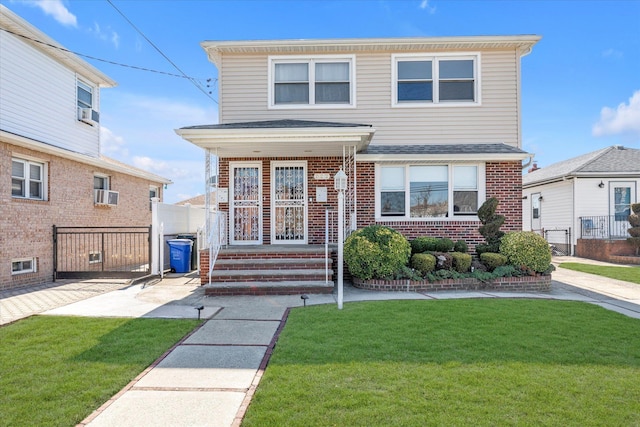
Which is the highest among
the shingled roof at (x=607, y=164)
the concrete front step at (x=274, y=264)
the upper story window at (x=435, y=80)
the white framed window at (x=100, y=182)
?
the upper story window at (x=435, y=80)

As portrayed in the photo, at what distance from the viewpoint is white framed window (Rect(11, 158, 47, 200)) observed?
31.3ft

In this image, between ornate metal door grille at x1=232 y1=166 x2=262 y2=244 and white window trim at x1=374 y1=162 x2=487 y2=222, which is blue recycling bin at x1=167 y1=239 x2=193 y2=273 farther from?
white window trim at x1=374 y1=162 x2=487 y2=222

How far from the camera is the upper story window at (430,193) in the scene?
34.3 feet

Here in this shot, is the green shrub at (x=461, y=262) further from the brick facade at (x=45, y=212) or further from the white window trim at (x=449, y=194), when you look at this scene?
the brick facade at (x=45, y=212)

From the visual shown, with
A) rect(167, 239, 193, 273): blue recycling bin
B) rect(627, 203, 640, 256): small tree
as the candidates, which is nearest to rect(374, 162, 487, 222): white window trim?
rect(167, 239, 193, 273): blue recycling bin

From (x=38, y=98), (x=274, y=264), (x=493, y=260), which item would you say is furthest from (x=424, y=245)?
(x=38, y=98)

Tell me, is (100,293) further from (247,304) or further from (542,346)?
(542,346)

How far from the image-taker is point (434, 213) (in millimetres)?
10484

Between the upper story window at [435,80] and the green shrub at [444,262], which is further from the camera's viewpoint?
the upper story window at [435,80]

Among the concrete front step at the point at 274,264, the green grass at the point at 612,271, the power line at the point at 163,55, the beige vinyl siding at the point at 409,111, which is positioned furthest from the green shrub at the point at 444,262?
the power line at the point at 163,55

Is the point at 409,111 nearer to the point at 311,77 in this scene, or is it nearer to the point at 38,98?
the point at 311,77

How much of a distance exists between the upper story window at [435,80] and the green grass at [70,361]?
860 centimetres

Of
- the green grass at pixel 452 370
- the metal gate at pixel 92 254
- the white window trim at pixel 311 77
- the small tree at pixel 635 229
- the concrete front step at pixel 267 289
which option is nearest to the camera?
the green grass at pixel 452 370

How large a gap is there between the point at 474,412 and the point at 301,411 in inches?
54.7
